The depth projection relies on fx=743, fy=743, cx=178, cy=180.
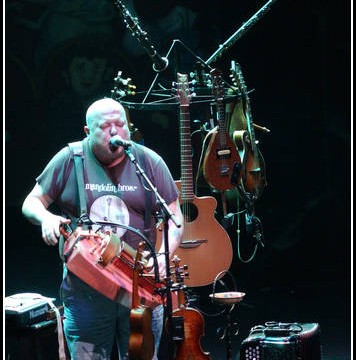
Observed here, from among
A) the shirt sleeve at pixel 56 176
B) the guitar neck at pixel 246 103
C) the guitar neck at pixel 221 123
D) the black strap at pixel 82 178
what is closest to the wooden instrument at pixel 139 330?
the black strap at pixel 82 178

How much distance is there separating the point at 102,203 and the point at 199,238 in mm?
1830

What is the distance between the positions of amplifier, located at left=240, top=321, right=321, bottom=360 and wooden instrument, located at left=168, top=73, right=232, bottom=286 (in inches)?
39.4

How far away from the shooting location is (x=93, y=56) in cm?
754

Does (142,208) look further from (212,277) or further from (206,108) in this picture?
(206,108)

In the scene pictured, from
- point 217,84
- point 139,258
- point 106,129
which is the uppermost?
point 217,84

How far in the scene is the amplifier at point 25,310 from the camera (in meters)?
4.35

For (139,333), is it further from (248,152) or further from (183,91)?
(248,152)

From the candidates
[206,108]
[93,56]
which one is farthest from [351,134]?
[93,56]

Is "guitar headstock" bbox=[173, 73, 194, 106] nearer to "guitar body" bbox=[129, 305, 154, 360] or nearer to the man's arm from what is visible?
the man's arm

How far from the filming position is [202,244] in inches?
223

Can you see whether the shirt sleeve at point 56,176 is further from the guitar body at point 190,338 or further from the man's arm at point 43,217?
the guitar body at point 190,338

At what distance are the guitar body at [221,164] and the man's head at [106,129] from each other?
1.79 meters

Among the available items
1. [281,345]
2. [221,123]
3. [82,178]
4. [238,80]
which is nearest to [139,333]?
[82,178]

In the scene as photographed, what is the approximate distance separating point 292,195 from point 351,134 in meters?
0.92
